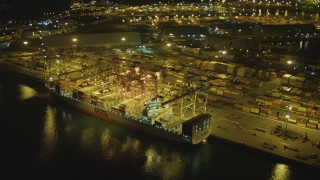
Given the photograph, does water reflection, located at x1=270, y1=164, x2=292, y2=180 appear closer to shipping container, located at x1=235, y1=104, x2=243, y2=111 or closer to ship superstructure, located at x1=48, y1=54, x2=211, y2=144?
ship superstructure, located at x1=48, y1=54, x2=211, y2=144

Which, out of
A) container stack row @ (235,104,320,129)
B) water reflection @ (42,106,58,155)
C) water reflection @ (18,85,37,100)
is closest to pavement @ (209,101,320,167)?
container stack row @ (235,104,320,129)

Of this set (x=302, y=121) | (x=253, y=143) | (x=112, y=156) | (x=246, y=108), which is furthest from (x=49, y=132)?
(x=302, y=121)

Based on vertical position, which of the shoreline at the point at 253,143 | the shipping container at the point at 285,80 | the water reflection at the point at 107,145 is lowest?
the water reflection at the point at 107,145

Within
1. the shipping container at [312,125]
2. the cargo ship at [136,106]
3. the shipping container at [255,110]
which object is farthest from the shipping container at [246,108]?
the shipping container at [312,125]

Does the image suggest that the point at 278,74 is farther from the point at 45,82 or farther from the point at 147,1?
the point at 147,1

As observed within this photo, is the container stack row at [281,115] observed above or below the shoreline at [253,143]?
above

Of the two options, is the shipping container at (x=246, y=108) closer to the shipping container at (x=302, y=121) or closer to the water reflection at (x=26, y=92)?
the shipping container at (x=302, y=121)

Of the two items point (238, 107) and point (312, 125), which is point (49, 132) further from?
point (312, 125)
